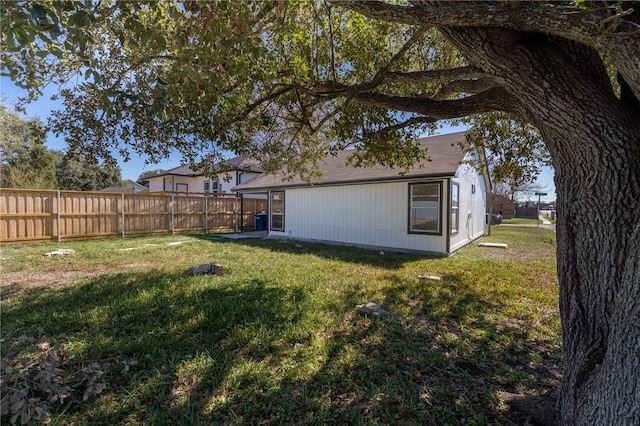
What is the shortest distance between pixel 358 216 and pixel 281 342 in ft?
26.1

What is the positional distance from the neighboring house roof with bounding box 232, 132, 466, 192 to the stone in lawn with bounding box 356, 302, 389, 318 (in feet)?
15.2

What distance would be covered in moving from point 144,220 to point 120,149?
32.6 ft

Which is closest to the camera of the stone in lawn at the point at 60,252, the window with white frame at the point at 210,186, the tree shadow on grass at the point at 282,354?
the tree shadow on grass at the point at 282,354

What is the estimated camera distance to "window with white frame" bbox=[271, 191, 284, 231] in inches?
554

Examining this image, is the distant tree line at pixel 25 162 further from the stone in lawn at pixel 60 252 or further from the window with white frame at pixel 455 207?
the window with white frame at pixel 455 207

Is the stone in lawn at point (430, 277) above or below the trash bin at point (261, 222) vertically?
below

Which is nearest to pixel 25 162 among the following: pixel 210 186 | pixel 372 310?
pixel 210 186

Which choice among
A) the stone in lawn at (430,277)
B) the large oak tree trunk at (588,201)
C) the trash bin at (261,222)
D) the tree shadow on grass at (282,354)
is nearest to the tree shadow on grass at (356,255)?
the stone in lawn at (430,277)

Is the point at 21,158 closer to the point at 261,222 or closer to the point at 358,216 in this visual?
the point at 261,222

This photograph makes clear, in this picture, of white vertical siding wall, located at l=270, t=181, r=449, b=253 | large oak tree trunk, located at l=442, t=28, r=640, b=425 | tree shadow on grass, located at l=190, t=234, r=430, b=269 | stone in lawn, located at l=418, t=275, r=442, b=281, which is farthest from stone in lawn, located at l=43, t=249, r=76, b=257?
large oak tree trunk, located at l=442, t=28, r=640, b=425

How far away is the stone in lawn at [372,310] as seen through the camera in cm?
415

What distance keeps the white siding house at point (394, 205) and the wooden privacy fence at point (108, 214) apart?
12.8 feet

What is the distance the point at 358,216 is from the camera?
1099 cm

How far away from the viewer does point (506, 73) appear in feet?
6.59
